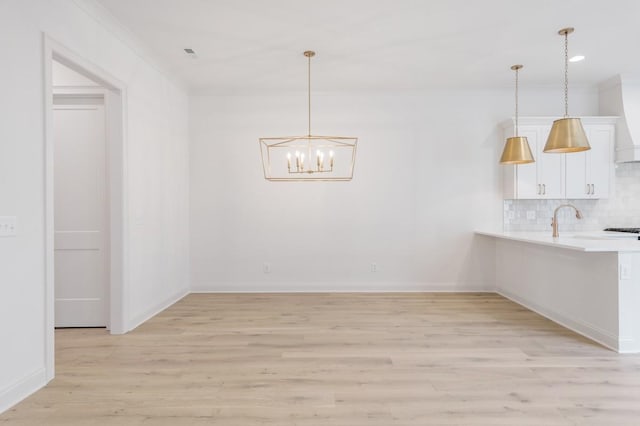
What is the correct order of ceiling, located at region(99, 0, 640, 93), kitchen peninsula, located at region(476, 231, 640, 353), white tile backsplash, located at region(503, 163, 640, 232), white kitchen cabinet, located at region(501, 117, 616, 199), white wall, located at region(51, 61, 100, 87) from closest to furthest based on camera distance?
kitchen peninsula, located at region(476, 231, 640, 353)
ceiling, located at region(99, 0, 640, 93)
white wall, located at region(51, 61, 100, 87)
white kitchen cabinet, located at region(501, 117, 616, 199)
white tile backsplash, located at region(503, 163, 640, 232)

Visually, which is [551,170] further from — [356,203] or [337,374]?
[337,374]

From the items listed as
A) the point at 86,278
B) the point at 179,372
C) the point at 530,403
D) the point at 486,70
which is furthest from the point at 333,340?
the point at 486,70

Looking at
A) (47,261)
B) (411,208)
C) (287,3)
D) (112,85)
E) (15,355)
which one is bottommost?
(15,355)

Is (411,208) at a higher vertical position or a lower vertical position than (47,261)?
higher

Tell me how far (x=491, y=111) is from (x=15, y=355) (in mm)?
5966

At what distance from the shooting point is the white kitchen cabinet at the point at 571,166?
513 centimetres

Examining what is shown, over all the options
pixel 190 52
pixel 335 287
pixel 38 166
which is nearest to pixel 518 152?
pixel 335 287

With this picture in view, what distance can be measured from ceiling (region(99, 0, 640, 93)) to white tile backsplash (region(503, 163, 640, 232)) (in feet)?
5.02

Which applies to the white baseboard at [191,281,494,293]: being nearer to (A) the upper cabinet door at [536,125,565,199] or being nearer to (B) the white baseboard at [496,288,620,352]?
(B) the white baseboard at [496,288,620,352]

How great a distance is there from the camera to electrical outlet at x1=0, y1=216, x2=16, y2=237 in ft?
7.52

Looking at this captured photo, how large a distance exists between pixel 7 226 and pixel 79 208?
1.63m

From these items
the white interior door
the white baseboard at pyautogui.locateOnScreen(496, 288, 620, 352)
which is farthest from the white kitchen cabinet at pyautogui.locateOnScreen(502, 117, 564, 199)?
the white interior door

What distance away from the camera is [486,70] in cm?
480

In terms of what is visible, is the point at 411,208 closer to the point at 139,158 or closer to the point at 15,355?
the point at 139,158
